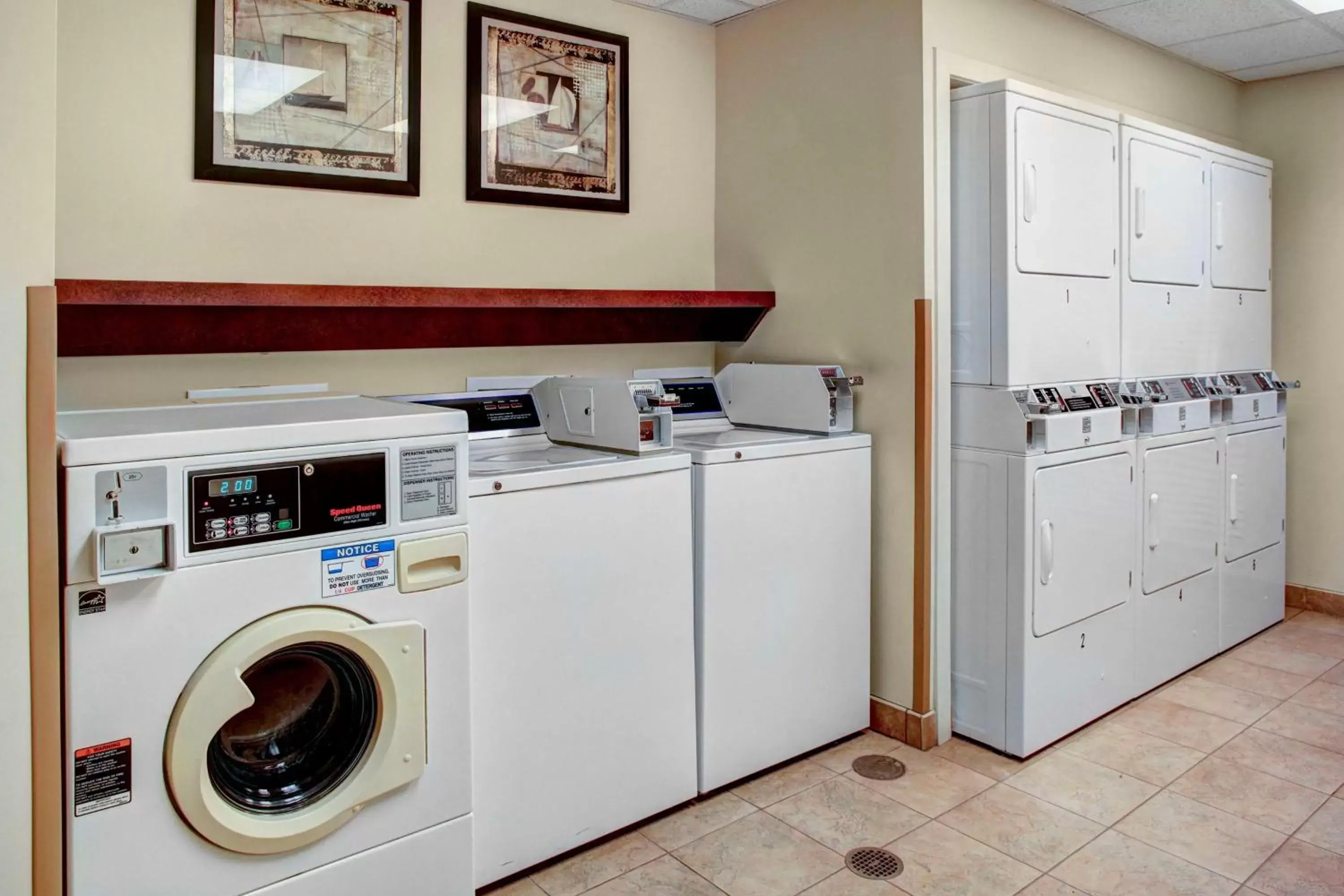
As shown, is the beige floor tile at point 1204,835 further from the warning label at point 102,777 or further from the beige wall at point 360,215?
the warning label at point 102,777

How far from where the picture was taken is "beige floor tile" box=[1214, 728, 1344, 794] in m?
2.98

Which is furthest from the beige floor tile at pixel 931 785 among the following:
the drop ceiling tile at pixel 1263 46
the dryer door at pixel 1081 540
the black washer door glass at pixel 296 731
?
the drop ceiling tile at pixel 1263 46

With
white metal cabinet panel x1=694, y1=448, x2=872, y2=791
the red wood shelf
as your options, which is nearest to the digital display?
the red wood shelf

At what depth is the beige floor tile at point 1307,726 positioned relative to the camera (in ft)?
10.7

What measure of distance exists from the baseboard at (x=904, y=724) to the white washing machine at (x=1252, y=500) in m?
1.74

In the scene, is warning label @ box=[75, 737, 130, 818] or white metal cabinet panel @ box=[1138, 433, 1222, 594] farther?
white metal cabinet panel @ box=[1138, 433, 1222, 594]

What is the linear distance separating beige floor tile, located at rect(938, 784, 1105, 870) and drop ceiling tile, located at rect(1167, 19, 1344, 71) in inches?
129

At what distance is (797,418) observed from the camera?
3.33 m

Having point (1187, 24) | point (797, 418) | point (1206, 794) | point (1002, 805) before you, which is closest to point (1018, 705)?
point (1002, 805)

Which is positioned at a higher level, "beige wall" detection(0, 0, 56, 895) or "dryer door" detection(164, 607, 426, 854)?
"beige wall" detection(0, 0, 56, 895)

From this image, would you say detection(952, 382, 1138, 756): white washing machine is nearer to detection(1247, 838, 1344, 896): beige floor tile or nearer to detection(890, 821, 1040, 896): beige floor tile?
detection(890, 821, 1040, 896): beige floor tile

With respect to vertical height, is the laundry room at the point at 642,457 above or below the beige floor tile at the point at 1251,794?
above

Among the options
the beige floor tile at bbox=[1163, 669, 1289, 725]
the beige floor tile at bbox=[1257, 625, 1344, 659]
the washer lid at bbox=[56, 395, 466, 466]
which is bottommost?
the beige floor tile at bbox=[1163, 669, 1289, 725]

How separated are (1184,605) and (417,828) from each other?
315 cm
